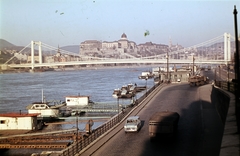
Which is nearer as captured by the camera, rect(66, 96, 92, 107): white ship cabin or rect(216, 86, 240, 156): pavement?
rect(216, 86, 240, 156): pavement

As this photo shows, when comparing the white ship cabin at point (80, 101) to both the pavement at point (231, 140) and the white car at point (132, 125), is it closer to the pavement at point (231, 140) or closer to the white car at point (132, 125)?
the white car at point (132, 125)

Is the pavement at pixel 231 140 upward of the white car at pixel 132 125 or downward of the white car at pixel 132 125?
upward

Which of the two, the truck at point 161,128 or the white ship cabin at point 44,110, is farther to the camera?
the white ship cabin at point 44,110

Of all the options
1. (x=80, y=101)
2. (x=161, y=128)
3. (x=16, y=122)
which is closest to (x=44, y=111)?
(x=16, y=122)

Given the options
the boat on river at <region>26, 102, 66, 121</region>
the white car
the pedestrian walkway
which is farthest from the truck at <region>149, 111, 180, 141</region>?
the boat on river at <region>26, 102, 66, 121</region>

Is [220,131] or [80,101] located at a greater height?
[80,101]

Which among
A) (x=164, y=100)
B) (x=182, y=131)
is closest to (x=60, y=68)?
(x=164, y=100)

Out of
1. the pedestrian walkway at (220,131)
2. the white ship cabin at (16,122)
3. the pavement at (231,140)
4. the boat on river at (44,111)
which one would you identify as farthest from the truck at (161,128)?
the boat on river at (44,111)

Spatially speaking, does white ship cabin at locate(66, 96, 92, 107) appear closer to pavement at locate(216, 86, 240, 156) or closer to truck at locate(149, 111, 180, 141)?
truck at locate(149, 111, 180, 141)

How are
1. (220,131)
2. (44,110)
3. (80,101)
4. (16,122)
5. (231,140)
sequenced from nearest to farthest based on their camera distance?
(231,140) < (220,131) < (16,122) < (44,110) < (80,101)

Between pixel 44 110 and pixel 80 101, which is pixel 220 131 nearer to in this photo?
pixel 44 110

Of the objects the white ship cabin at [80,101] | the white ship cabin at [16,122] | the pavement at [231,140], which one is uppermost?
the pavement at [231,140]

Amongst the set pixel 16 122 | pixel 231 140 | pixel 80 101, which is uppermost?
pixel 231 140
